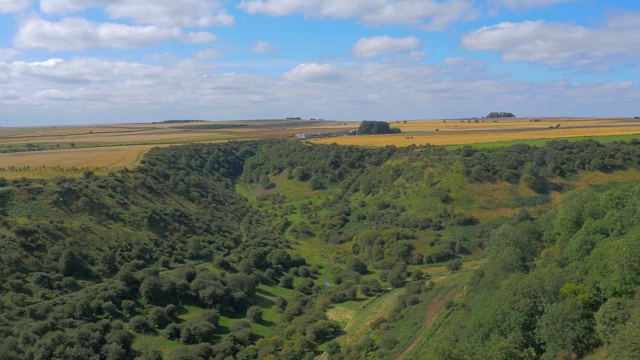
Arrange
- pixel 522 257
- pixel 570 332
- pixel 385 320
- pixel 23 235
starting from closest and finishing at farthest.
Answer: pixel 570 332
pixel 522 257
pixel 385 320
pixel 23 235

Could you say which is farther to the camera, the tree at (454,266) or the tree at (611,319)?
the tree at (454,266)

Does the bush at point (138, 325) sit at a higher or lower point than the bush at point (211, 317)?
higher

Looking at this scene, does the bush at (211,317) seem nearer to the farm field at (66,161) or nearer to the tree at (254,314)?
the tree at (254,314)

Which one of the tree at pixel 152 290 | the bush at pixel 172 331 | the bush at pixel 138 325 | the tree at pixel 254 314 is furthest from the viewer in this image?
the tree at pixel 254 314

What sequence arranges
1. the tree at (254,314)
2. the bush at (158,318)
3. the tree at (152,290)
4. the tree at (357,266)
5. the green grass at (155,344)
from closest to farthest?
the green grass at (155,344) → the bush at (158,318) → the tree at (152,290) → the tree at (254,314) → the tree at (357,266)

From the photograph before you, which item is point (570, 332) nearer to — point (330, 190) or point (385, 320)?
point (385, 320)

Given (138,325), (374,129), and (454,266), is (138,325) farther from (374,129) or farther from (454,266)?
(374,129)

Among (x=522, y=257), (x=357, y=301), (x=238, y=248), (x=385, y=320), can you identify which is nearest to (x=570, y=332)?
(x=522, y=257)

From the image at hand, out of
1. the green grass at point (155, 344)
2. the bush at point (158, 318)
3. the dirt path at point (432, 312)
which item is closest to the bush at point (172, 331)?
the green grass at point (155, 344)

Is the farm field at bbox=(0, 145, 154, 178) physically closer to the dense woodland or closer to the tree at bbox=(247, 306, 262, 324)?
the dense woodland
